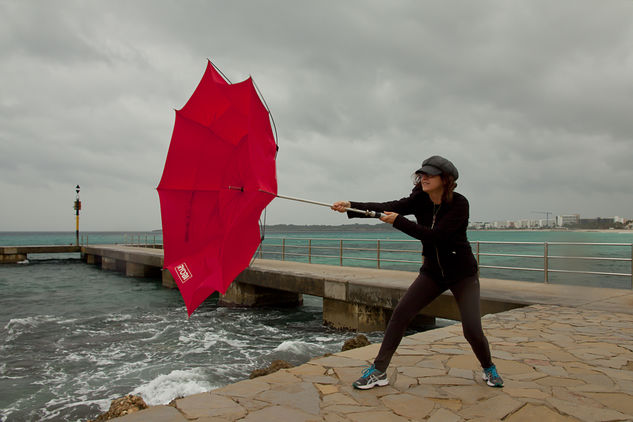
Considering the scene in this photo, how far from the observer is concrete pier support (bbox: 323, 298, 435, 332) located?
9.95 meters

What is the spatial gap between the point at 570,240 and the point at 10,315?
15.0m

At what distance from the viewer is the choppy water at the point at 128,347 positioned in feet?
21.2

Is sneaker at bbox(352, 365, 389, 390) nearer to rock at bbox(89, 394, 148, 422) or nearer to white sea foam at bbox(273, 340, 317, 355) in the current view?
rock at bbox(89, 394, 148, 422)

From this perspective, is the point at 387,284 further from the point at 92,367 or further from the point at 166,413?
the point at 166,413

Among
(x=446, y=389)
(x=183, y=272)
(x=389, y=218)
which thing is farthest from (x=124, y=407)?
(x=389, y=218)

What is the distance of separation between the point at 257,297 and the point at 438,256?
37.3 ft

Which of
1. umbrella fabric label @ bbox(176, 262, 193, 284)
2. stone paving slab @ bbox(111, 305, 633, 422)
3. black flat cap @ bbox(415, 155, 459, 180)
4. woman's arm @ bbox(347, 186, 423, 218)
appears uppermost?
black flat cap @ bbox(415, 155, 459, 180)

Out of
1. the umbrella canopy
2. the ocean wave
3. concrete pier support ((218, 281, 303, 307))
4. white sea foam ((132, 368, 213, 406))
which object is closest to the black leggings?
the umbrella canopy

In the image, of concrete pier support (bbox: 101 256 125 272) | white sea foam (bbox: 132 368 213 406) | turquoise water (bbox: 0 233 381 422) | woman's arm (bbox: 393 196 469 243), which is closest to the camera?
woman's arm (bbox: 393 196 469 243)

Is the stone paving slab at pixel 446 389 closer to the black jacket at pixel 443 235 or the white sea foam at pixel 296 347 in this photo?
the black jacket at pixel 443 235

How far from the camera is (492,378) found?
354cm

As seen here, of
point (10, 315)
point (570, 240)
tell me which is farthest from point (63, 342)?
point (570, 240)

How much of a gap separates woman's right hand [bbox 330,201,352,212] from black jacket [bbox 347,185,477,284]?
113 mm

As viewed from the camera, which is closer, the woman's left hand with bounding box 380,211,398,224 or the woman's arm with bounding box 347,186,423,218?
the woman's left hand with bounding box 380,211,398,224
